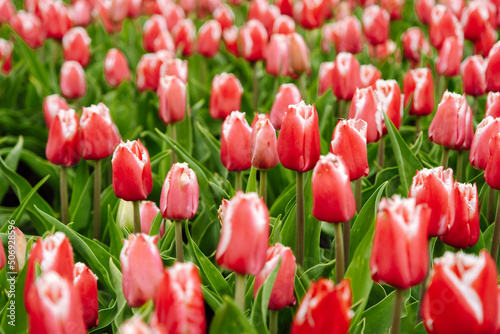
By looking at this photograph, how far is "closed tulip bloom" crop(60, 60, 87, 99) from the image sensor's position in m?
2.51

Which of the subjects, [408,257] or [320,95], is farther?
[320,95]

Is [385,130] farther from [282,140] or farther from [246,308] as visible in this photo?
[246,308]

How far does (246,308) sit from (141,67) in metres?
1.47

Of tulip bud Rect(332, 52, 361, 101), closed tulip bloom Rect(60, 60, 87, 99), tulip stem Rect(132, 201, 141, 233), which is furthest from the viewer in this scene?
closed tulip bloom Rect(60, 60, 87, 99)

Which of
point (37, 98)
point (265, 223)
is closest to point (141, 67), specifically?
point (37, 98)

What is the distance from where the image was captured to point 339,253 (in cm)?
129

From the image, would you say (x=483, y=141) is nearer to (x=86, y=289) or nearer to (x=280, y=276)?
(x=280, y=276)

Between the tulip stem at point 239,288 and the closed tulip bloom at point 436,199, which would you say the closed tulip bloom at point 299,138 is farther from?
the tulip stem at point 239,288

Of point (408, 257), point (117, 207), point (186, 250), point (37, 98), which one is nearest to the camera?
point (408, 257)

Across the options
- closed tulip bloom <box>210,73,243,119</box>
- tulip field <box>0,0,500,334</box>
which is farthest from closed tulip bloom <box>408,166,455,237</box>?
closed tulip bloom <box>210,73,243,119</box>

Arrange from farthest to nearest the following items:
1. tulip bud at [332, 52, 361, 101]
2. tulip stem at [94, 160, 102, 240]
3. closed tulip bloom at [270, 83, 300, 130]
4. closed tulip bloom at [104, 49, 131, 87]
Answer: closed tulip bloom at [104, 49, 131, 87]
tulip bud at [332, 52, 361, 101]
closed tulip bloom at [270, 83, 300, 130]
tulip stem at [94, 160, 102, 240]

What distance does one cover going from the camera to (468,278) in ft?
2.87

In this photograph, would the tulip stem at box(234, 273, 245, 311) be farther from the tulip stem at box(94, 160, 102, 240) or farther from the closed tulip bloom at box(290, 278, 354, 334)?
the tulip stem at box(94, 160, 102, 240)

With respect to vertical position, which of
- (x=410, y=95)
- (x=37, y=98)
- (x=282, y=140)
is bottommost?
(x=37, y=98)
